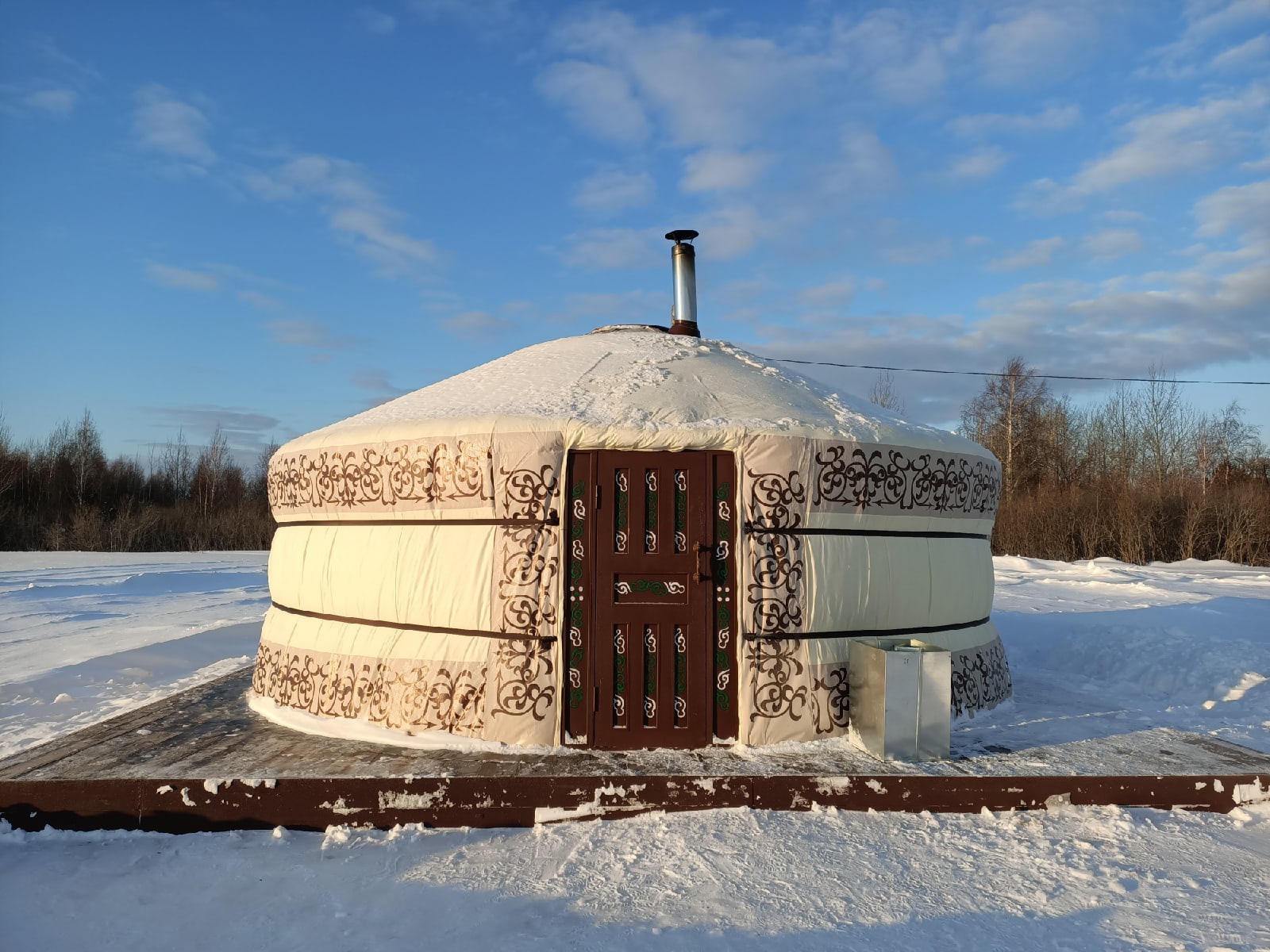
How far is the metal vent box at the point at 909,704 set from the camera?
346 cm

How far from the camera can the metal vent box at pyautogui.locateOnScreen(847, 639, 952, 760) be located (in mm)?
A: 3461

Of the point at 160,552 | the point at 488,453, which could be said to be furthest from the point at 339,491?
the point at 160,552

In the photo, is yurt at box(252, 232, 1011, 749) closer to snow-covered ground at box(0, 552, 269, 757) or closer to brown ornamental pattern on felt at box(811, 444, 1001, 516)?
brown ornamental pattern on felt at box(811, 444, 1001, 516)

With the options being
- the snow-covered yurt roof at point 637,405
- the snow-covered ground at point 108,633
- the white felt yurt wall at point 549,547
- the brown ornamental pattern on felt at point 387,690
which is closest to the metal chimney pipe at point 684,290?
the snow-covered yurt roof at point 637,405

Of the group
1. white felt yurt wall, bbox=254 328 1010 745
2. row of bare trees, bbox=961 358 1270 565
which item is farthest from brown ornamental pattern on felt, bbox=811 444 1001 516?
Result: row of bare trees, bbox=961 358 1270 565

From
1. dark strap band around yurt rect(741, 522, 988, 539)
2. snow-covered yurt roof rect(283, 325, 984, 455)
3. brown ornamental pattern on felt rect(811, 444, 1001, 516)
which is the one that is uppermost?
snow-covered yurt roof rect(283, 325, 984, 455)

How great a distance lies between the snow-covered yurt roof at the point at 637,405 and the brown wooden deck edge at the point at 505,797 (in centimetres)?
153

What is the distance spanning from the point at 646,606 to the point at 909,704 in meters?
1.25

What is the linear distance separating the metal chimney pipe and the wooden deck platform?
3.01 metres

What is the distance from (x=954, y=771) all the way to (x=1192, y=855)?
0.83 metres

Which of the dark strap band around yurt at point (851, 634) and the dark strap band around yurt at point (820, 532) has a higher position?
the dark strap band around yurt at point (820, 532)

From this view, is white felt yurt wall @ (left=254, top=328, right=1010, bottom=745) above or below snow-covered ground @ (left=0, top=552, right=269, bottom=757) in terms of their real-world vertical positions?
above

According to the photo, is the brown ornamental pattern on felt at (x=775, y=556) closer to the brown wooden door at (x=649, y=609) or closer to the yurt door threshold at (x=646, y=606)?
the yurt door threshold at (x=646, y=606)

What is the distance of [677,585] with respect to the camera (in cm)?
370
